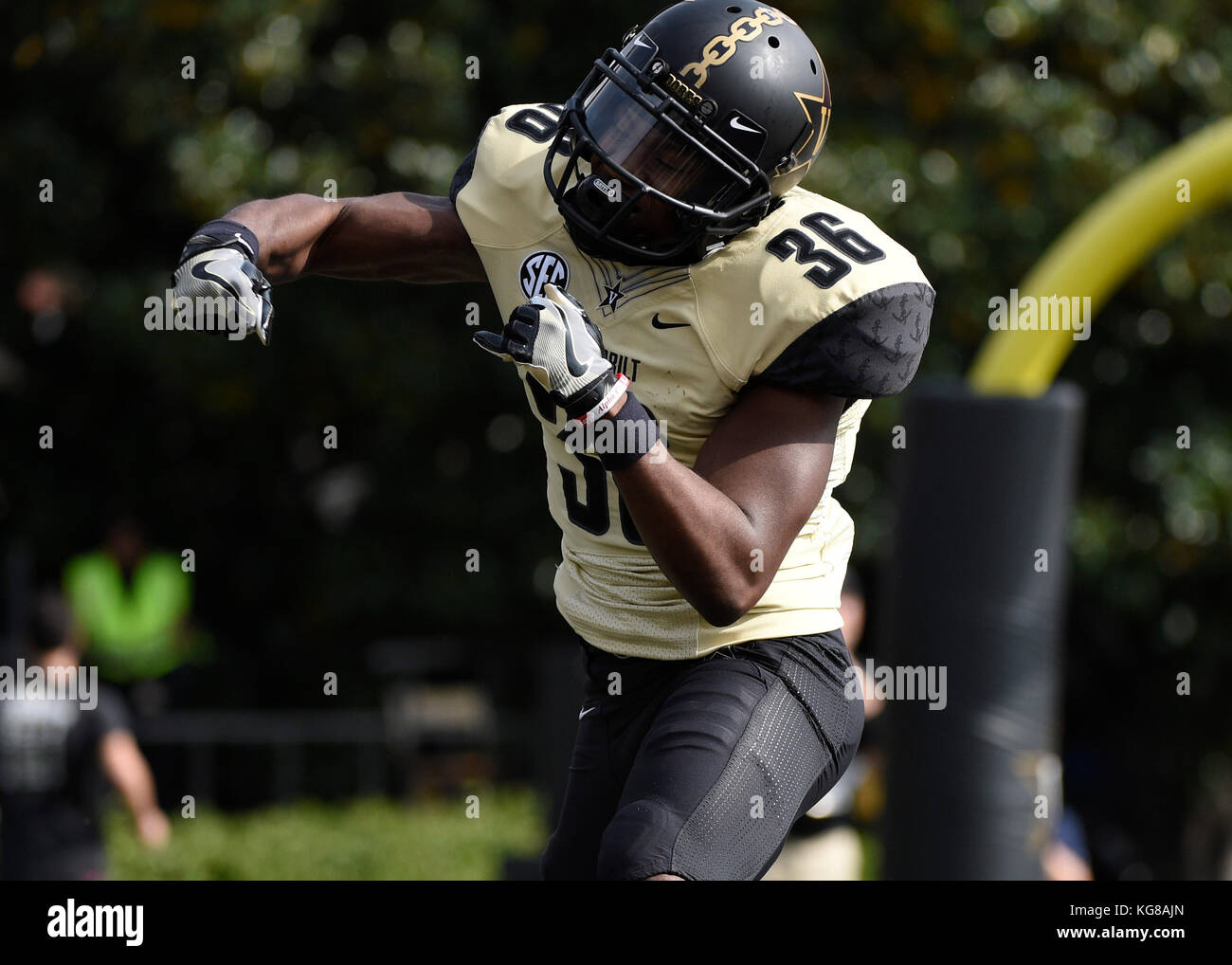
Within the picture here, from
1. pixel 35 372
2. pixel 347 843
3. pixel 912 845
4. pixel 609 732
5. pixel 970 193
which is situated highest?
pixel 970 193

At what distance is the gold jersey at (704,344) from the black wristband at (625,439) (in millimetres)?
285

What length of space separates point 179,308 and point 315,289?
18.8 feet

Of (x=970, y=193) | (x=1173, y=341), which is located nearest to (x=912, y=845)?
(x=970, y=193)

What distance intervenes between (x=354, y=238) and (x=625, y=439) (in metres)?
0.96

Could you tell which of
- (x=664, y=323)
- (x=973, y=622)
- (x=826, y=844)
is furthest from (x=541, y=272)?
(x=826, y=844)

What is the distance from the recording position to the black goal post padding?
472cm

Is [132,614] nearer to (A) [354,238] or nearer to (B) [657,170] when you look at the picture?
(A) [354,238]

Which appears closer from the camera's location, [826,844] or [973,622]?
[973,622]

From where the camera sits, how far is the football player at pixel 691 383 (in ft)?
9.47

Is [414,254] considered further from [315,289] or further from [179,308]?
[315,289]

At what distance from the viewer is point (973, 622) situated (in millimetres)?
4742

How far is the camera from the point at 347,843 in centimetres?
784

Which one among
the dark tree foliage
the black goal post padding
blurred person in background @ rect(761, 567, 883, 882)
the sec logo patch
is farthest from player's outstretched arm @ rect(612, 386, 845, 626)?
the dark tree foliage

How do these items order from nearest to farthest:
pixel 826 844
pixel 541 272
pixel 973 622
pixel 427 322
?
pixel 541 272, pixel 973 622, pixel 826 844, pixel 427 322
